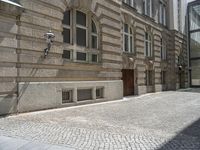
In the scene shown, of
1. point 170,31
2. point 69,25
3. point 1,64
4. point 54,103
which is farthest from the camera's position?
point 170,31

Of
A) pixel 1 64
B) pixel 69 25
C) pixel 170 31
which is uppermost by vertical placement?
pixel 170 31

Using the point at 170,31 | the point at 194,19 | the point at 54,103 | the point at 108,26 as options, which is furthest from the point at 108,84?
the point at 194,19

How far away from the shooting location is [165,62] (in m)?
25.4

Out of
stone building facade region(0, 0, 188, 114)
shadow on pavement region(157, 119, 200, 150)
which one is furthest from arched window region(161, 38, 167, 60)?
shadow on pavement region(157, 119, 200, 150)

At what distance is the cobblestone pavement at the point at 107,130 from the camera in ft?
18.3

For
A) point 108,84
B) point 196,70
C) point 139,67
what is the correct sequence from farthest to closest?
point 196,70 → point 139,67 → point 108,84

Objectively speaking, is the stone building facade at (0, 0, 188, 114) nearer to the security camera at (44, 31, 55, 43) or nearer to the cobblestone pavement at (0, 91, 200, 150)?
the security camera at (44, 31, 55, 43)

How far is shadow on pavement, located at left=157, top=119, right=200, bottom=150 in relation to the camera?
17.5 feet

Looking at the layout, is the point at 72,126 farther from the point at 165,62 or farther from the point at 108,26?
the point at 165,62

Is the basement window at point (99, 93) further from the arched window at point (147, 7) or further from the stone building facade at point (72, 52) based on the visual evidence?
the arched window at point (147, 7)

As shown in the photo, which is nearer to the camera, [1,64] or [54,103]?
[1,64]

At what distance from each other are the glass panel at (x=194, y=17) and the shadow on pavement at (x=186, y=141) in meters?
30.2

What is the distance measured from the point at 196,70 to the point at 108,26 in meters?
23.2

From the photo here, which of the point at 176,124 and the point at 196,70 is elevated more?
the point at 196,70
